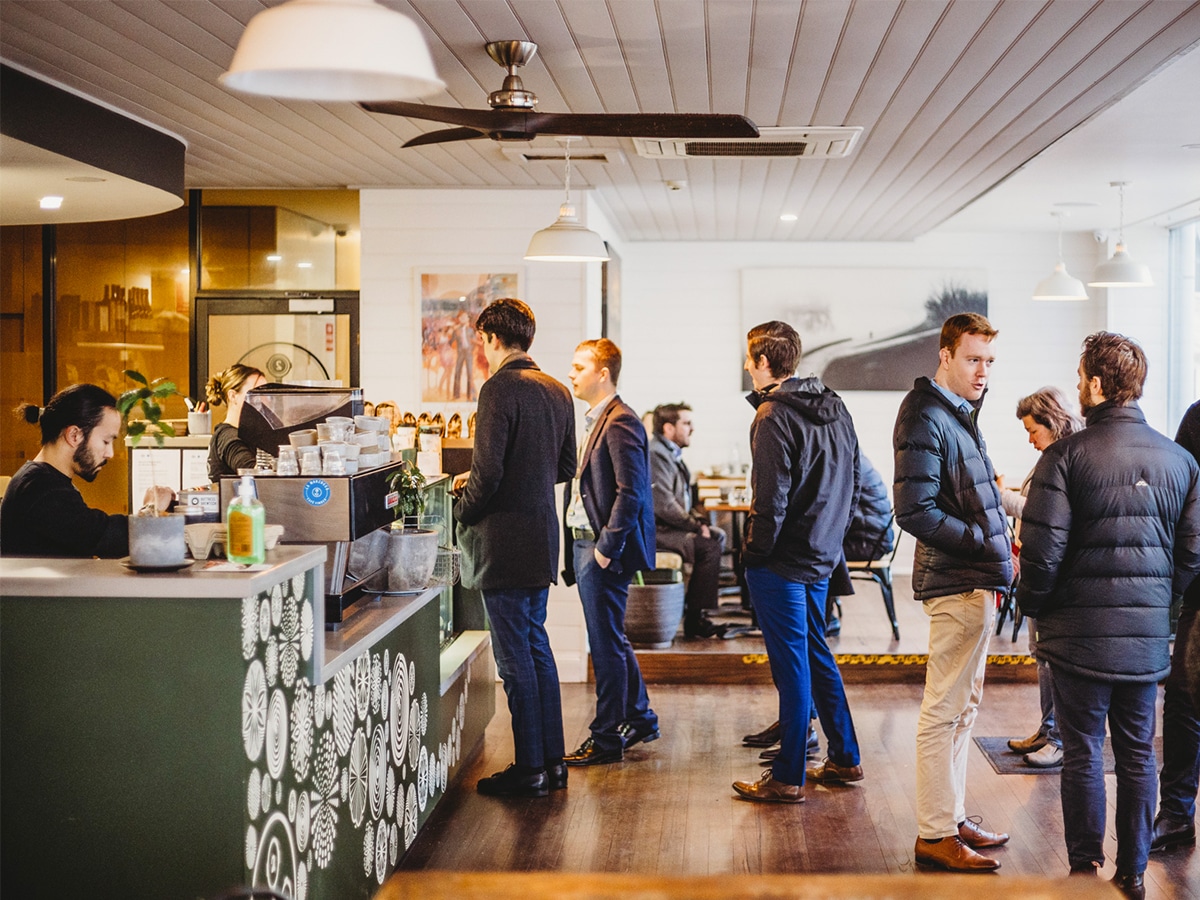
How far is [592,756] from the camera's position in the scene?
465 cm

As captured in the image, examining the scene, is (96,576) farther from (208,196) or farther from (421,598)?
(208,196)

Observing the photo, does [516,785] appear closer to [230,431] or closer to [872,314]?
[230,431]

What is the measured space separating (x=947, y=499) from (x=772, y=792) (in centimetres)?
140

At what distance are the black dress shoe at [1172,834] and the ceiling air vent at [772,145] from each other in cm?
Result: 310

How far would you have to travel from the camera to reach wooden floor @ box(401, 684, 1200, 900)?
11.8ft

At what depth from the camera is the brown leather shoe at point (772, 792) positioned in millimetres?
4145

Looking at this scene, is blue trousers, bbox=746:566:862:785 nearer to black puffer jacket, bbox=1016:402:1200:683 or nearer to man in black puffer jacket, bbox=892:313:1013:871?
man in black puffer jacket, bbox=892:313:1013:871

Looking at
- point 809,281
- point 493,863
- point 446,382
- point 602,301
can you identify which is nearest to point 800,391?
point 493,863

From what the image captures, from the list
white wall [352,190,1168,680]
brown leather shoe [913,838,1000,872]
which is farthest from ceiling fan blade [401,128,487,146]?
white wall [352,190,1168,680]

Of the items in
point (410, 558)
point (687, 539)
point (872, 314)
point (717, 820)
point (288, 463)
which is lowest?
point (717, 820)

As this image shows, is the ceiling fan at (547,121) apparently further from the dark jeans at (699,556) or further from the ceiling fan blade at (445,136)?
the dark jeans at (699,556)

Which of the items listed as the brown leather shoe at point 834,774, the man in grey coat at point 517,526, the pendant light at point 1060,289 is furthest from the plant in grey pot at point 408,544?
the pendant light at point 1060,289

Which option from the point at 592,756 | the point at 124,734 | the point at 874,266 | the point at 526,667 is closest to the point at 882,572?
the point at 592,756

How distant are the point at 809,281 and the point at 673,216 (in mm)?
2013
